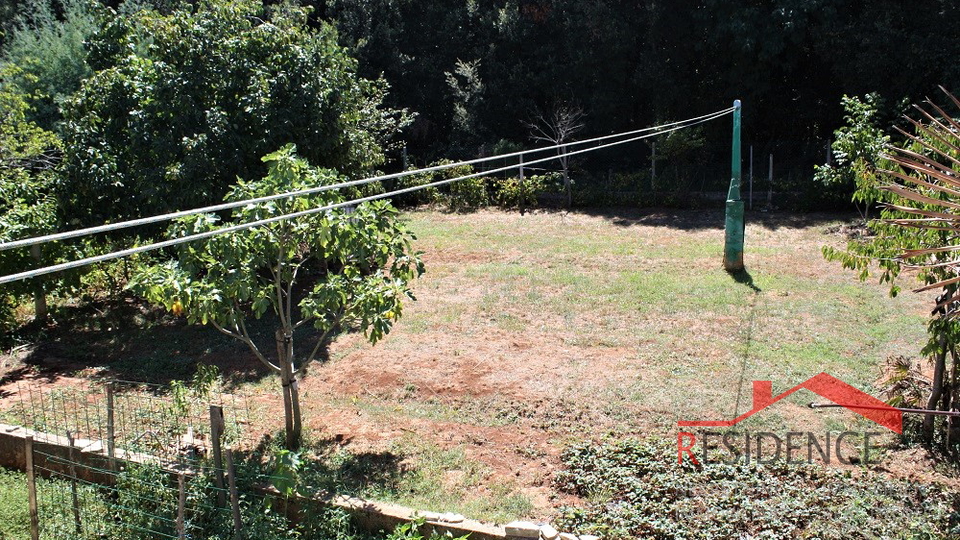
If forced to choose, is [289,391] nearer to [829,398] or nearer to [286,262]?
[286,262]

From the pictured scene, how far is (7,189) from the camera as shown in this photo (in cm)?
1156

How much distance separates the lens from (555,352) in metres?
10.1

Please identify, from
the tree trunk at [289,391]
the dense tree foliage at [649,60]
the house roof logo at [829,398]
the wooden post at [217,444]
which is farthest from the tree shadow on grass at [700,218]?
the wooden post at [217,444]

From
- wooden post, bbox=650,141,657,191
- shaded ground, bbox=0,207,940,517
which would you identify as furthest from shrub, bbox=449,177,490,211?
shaded ground, bbox=0,207,940,517

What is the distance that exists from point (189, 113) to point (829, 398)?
29.6 ft

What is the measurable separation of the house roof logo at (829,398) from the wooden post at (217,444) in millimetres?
4258

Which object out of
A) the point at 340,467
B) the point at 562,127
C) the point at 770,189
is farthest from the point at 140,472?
the point at 770,189

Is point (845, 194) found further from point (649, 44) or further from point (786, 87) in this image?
point (649, 44)

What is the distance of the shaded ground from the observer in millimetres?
8031

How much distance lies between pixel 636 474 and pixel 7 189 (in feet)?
31.8

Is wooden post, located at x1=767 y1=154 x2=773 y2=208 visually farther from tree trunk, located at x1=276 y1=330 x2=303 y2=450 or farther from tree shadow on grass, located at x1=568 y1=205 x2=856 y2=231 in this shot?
tree trunk, located at x1=276 y1=330 x2=303 y2=450

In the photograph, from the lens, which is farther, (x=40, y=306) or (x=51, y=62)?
(x=51, y=62)

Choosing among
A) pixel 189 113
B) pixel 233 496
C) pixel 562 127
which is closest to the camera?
pixel 233 496

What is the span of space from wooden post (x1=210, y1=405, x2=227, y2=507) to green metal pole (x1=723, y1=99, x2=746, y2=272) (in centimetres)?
890
